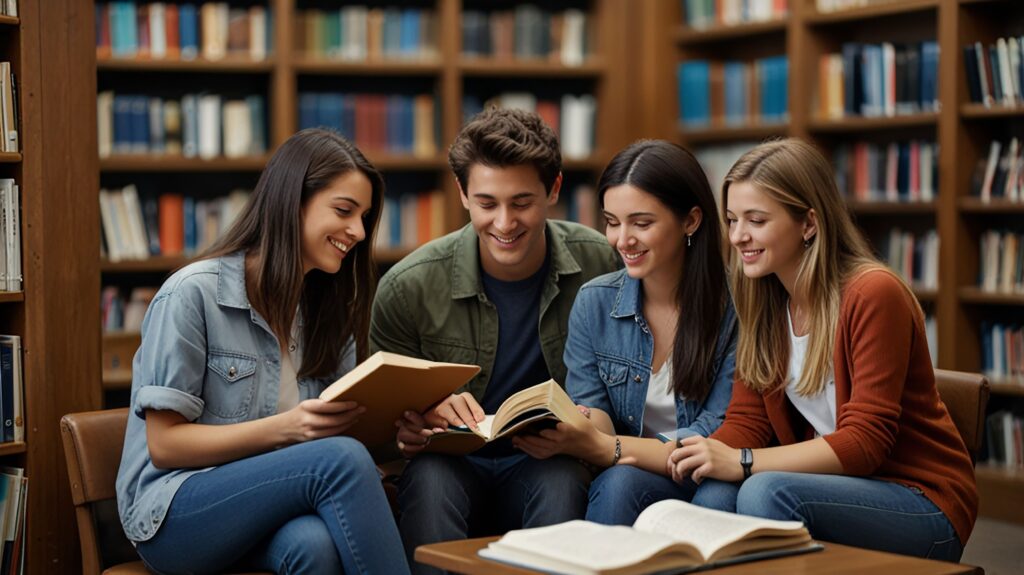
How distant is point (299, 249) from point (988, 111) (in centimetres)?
303

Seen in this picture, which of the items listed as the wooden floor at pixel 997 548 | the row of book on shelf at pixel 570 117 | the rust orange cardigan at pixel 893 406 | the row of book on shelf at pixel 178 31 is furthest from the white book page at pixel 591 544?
the row of book on shelf at pixel 570 117

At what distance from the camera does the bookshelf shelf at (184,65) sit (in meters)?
5.18

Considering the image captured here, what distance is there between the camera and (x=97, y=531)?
2500 mm

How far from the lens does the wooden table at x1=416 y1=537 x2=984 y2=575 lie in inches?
74.5

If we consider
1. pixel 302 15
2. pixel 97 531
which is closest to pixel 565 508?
pixel 97 531

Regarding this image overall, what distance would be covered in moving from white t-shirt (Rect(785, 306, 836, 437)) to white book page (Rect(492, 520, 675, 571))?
2.27ft

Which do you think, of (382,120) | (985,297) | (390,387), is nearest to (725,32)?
(382,120)

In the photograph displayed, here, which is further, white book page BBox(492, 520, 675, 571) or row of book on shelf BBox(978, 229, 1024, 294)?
row of book on shelf BBox(978, 229, 1024, 294)

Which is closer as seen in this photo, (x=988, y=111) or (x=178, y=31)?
(x=988, y=111)

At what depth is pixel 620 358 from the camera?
279 cm

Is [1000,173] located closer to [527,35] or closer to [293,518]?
[527,35]

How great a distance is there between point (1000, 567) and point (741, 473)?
5.86 ft

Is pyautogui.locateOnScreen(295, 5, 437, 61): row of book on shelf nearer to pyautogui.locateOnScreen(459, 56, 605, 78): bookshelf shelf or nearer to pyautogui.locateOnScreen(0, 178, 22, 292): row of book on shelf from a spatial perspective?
pyautogui.locateOnScreen(459, 56, 605, 78): bookshelf shelf

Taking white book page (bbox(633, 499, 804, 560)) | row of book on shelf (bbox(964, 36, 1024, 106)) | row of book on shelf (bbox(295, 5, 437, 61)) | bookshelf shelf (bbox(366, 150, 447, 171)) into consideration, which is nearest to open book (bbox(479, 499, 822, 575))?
white book page (bbox(633, 499, 804, 560))
